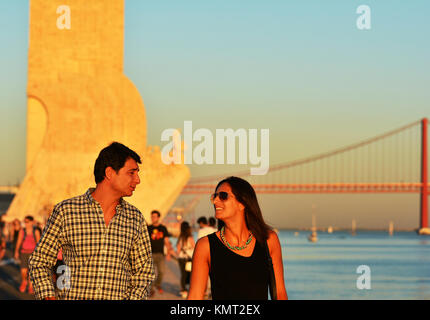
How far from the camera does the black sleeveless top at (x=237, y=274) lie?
2.88m

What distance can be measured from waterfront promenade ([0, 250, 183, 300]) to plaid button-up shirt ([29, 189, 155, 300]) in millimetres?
6895

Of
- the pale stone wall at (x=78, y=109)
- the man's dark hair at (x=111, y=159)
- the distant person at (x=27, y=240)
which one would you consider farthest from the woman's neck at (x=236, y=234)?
the pale stone wall at (x=78, y=109)

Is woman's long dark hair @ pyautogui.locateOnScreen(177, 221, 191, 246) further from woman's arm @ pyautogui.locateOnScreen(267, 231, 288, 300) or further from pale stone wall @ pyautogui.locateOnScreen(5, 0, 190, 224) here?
pale stone wall @ pyautogui.locateOnScreen(5, 0, 190, 224)

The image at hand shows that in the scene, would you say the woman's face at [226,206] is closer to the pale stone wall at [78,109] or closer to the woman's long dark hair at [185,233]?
the woman's long dark hair at [185,233]

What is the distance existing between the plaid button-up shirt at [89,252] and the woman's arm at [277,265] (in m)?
0.46

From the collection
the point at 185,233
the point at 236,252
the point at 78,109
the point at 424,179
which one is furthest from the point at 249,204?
the point at 424,179

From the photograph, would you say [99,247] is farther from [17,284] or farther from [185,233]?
[17,284]

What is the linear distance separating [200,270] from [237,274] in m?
0.12

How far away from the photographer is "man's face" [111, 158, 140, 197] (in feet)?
10.5

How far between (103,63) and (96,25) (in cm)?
116

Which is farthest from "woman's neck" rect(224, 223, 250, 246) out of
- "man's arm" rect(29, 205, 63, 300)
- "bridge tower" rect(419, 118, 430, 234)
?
"bridge tower" rect(419, 118, 430, 234)

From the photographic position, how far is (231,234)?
304cm

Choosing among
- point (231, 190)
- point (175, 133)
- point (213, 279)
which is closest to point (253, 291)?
point (213, 279)
